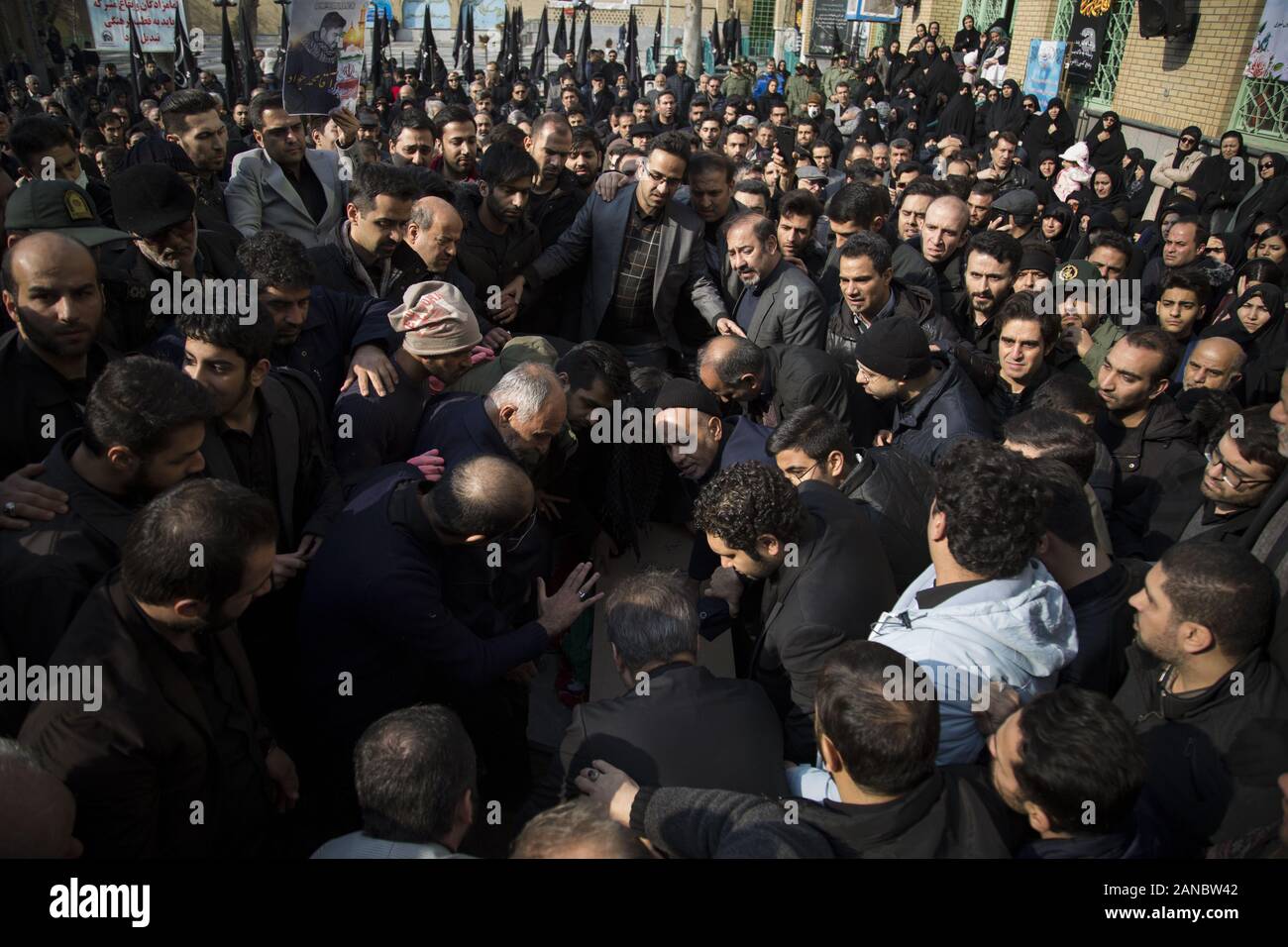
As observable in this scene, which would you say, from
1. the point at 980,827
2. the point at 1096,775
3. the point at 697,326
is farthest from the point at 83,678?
the point at 697,326

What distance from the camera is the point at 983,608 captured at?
2.29 m

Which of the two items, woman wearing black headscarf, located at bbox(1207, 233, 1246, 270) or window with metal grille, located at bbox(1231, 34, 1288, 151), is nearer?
woman wearing black headscarf, located at bbox(1207, 233, 1246, 270)

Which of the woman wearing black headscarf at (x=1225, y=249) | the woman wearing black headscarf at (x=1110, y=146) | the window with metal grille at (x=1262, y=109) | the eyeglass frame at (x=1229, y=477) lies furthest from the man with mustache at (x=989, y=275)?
the window with metal grille at (x=1262, y=109)

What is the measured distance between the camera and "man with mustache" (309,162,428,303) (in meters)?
3.67

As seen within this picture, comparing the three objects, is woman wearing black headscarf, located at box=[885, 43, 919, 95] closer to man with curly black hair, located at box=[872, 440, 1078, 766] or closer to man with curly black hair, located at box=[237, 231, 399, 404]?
man with curly black hair, located at box=[237, 231, 399, 404]

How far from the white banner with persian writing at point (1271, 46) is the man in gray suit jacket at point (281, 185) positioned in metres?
11.0

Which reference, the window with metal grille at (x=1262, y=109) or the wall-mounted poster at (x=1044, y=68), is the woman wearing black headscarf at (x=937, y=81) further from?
the window with metal grille at (x=1262, y=109)

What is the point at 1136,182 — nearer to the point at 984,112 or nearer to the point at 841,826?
the point at 984,112

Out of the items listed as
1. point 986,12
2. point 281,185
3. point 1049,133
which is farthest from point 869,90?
point 281,185

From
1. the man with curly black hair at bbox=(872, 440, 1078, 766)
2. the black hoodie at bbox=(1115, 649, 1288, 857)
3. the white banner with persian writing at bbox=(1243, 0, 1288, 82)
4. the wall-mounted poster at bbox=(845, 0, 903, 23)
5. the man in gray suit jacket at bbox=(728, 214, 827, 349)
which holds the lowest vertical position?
the black hoodie at bbox=(1115, 649, 1288, 857)

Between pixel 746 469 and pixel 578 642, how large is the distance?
1508mm

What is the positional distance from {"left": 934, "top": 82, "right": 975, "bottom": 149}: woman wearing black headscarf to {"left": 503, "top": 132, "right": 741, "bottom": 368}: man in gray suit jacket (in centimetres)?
1043

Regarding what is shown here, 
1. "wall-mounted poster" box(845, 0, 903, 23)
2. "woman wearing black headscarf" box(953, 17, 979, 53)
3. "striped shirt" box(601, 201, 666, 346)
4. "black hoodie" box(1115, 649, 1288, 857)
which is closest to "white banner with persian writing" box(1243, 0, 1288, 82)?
"woman wearing black headscarf" box(953, 17, 979, 53)

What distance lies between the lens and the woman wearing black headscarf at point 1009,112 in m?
12.3
